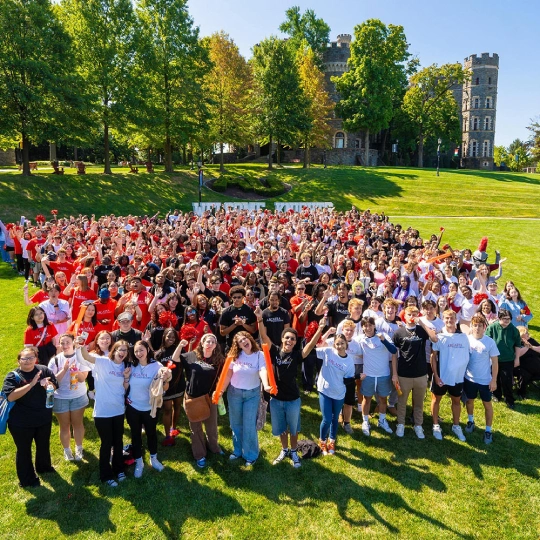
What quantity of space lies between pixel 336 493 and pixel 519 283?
12.1 m

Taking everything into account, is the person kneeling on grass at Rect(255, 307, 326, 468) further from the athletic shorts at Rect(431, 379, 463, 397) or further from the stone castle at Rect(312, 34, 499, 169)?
the stone castle at Rect(312, 34, 499, 169)

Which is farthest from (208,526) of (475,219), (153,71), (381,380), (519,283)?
(153,71)

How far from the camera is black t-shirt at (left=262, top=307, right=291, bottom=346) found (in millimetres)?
6883

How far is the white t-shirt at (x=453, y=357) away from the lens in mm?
6086

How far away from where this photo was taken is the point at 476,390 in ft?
20.5

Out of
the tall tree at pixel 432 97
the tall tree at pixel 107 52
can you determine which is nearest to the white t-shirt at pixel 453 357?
the tall tree at pixel 107 52

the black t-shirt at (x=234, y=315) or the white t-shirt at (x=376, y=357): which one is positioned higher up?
the black t-shirt at (x=234, y=315)

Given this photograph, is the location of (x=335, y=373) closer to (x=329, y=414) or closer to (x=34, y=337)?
(x=329, y=414)

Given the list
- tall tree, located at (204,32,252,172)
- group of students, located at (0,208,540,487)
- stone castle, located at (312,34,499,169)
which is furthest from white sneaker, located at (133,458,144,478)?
stone castle, located at (312,34,499,169)

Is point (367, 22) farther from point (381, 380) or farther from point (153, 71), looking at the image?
point (381, 380)

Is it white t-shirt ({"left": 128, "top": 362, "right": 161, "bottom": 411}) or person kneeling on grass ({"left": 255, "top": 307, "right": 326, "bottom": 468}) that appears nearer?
white t-shirt ({"left": 128, "top": 362, "right": 161, "bottom": 411})

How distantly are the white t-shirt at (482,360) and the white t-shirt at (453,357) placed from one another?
126 millimetres

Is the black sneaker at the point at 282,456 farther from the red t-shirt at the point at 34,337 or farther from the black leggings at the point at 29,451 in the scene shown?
the red t-shirt at the point at 34,337

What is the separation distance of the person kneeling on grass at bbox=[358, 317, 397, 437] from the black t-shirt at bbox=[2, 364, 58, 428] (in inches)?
170
